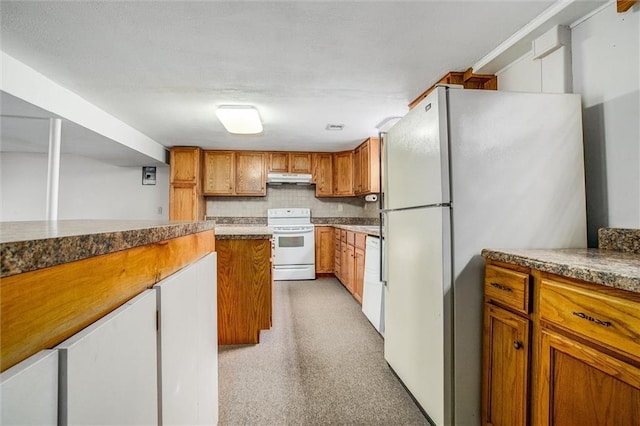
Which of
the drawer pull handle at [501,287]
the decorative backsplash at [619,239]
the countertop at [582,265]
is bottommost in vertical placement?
the drawer pull handle at [501,287]

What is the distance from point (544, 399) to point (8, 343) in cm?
143

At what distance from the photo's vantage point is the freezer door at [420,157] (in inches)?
54.6

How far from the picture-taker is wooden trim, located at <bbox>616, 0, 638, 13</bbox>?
4.40 feet

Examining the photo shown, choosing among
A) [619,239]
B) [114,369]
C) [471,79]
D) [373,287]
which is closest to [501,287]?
[619,239]

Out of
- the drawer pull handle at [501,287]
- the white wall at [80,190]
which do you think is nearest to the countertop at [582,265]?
the drawer pull handle at [501,287]

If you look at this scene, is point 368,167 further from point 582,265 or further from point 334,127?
point 582,265

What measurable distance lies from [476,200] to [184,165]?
4372 millimetres

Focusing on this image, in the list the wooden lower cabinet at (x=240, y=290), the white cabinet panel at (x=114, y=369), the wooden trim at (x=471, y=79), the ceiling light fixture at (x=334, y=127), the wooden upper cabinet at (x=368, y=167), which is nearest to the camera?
the white cabinet panel at (x=114, y=369)

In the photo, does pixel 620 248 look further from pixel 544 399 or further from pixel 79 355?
pixel 79 355

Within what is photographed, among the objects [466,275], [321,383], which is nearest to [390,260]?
[466,275]

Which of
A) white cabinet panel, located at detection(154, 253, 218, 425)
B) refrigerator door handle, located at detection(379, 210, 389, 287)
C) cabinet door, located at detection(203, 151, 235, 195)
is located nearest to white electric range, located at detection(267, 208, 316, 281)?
cabinet door, located at detection(203, 151, 235, 195)

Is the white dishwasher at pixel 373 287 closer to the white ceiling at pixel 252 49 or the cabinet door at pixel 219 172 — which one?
the white ceiling at pixel 252 49

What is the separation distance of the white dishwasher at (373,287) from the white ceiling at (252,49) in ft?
4.65

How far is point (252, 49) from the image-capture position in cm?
198
